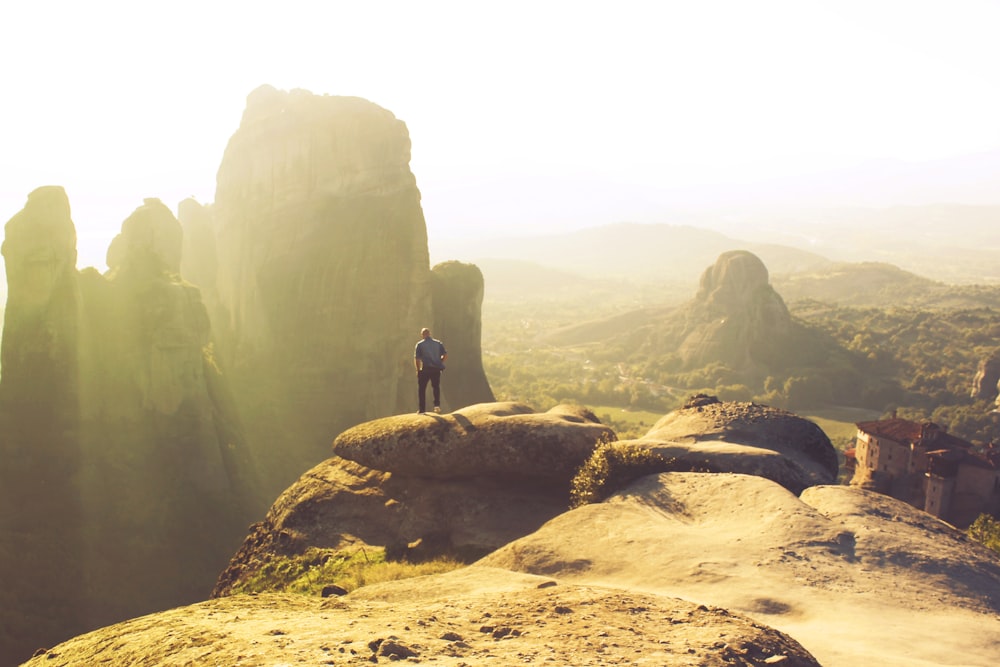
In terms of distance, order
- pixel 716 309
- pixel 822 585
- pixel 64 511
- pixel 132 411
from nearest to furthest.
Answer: pixel 822 585
pixel 64 511
pixel 132 411
pixel 716 309

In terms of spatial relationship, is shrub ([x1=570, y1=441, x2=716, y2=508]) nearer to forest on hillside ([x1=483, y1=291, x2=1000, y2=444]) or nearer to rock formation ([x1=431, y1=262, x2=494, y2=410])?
rock formation ([x1=431, y1=262, x2=494, y2=410])

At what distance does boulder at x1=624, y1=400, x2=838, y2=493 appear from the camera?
14945mm

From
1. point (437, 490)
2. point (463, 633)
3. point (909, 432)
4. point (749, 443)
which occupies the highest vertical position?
point (463, 633)

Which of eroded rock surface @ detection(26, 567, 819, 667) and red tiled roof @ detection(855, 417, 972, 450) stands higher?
eroded rock surface @ detection(26, 567, 819, 667)

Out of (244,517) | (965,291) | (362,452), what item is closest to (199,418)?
(244,517)

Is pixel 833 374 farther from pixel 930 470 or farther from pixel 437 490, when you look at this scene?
pixel 437 490

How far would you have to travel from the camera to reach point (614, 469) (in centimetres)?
1444

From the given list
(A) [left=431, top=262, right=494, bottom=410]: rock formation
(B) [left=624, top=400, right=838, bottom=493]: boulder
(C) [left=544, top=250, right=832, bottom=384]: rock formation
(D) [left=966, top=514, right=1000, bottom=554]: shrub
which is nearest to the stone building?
(D) [left=966, top=514, right=1000, bottom=554]: shrub

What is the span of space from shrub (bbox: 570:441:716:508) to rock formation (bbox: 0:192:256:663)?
71.9 feet

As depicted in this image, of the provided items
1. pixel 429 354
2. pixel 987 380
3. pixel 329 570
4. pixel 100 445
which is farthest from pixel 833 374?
pixel 329 570

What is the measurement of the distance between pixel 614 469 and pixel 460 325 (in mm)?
36183

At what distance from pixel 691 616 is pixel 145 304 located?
32312 mm

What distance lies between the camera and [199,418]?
1361 inches

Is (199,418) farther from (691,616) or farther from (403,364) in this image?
(691,616)
